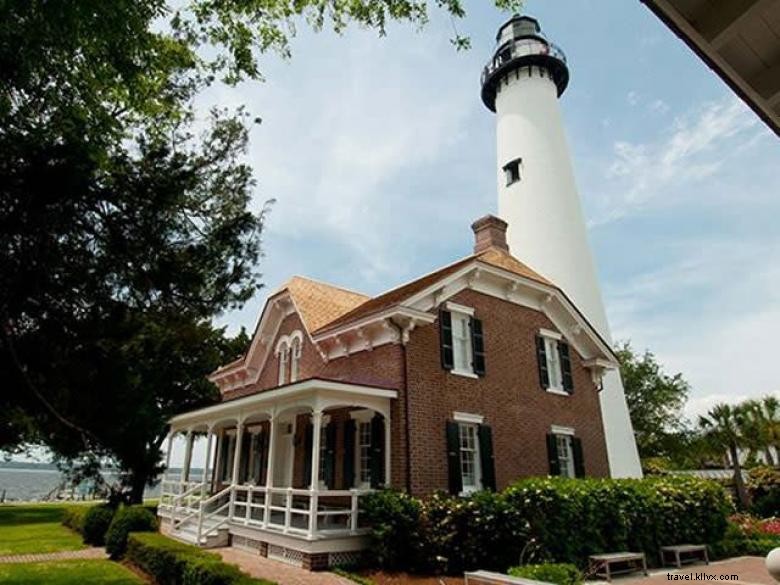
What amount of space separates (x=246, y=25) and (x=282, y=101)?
1437 millimetres

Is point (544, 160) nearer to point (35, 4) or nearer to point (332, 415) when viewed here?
point (332, 415)

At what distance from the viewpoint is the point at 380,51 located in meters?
7.87

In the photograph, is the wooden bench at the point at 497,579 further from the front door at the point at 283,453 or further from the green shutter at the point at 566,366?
the green shutter at the point at 566,366

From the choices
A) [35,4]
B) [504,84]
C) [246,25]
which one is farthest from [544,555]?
[504,84]

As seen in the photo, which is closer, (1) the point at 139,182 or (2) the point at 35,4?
(2) the point at 35,4

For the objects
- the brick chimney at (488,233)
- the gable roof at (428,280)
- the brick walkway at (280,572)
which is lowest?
the brick walkway at (280,572)

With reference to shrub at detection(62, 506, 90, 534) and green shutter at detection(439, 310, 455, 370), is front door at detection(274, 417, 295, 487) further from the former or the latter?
shrub at detection(62, 506, 90, 534)

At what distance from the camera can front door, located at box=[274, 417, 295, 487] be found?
15.5 meters

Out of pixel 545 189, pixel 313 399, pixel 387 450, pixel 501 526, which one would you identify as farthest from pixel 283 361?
pixel 545 189

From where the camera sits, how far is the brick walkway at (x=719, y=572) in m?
9.80

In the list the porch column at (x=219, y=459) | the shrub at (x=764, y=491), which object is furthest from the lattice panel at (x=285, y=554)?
the shrub at (x=764, y=491)

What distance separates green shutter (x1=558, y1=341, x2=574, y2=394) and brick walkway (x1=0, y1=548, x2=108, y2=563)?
45.8 feet

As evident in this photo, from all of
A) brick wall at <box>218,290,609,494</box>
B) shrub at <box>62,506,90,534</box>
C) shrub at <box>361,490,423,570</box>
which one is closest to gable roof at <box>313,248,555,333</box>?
brick wall at <box>218,290,609,494</box>

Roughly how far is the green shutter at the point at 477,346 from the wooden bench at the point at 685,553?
18.7ft
